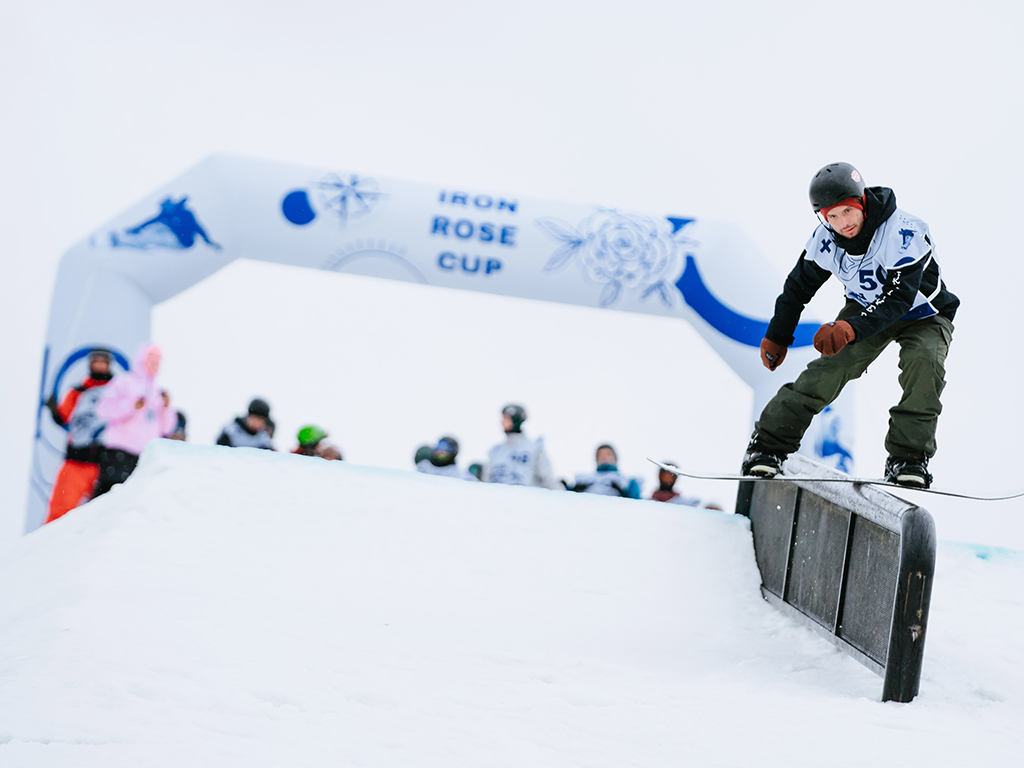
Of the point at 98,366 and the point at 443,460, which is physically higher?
the point at 98,366

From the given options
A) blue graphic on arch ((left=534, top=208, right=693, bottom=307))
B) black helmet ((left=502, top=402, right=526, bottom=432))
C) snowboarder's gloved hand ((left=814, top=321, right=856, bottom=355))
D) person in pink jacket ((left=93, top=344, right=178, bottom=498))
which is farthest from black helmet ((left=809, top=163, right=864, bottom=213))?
person in pink jacket ((left=93, top=344, right=178, bottom=498))

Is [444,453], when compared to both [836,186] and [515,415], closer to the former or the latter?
[515,415]

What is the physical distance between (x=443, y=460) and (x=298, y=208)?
2713mm

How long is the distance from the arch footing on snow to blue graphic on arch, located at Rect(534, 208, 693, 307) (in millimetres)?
3318

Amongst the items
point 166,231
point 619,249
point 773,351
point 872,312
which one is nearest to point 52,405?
point 166,231

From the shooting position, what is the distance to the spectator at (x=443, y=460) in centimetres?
587

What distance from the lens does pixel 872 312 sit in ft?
9.75

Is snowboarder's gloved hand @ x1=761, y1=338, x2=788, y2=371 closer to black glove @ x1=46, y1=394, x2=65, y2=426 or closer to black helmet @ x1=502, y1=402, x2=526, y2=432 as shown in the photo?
black helmet @ x1=502, y1=402, x2=526, y2=432

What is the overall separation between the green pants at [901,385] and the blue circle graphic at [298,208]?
485 centimetres

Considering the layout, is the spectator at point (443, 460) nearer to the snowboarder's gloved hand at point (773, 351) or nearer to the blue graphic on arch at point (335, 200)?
the blue graphic on arch at point (335, 200)

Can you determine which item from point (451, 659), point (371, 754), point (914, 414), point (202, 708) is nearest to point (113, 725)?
point (202, 708)

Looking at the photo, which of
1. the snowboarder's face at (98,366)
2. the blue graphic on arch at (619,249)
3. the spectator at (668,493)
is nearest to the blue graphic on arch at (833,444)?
the spectator at (668,493)

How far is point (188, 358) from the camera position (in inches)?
370

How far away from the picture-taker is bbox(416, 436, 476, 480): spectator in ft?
19.2
